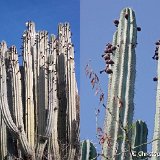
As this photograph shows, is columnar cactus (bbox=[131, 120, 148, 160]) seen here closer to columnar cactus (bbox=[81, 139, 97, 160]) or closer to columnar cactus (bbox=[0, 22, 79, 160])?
columnar cactus (bbox=[81, 139, 97, 160])

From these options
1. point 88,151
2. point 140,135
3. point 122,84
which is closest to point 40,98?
point 88,151

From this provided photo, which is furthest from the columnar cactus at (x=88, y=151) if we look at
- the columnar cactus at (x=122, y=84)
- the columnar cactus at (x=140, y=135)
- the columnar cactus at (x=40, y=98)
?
the columnar cactus at (x=40, y=98)

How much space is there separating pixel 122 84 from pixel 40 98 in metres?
3.22

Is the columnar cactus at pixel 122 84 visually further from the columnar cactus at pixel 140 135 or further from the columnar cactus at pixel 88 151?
the columnar cactus at pixel 88 151

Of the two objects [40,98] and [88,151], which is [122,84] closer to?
[88,151]

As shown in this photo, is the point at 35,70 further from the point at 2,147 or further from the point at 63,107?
the point at 2,147

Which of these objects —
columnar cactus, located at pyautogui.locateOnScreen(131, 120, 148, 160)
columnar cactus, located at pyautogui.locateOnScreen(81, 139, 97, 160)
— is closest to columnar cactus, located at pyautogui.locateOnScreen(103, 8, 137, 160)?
columnar cactus, located at pyautogui.locateOnScreen(131, 120, 148, 160)

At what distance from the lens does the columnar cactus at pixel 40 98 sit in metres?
6.43

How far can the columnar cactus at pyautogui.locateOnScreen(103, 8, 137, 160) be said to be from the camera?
3.26 m

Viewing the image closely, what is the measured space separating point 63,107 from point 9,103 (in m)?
0.74

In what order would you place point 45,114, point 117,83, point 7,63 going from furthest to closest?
point 7,63
point 45,114
point 117,83

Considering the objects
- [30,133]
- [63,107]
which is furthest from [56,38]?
[30,133]

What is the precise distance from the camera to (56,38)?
7.09 m

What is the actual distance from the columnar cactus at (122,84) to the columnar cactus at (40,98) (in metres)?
2.89
